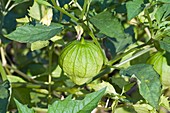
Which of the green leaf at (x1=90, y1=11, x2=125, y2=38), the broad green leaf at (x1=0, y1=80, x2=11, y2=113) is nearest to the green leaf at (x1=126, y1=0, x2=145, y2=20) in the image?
the green leaf at (x1=90, y1=11, x2=125, y2=38)

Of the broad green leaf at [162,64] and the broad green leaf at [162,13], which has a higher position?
the broad green leaf at [162,13]

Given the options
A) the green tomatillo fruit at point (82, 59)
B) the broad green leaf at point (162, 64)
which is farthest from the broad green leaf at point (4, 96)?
the broad green leaf at point (162, 64)

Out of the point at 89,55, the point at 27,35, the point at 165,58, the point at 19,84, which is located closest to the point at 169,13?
the point at 165,58

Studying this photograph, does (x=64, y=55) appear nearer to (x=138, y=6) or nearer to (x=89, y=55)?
(x=89, y=55)

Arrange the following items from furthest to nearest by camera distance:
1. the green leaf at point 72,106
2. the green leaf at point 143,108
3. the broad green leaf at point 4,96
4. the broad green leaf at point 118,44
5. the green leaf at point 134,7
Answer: the broad green leaf at point 118,44, the green leaf at point 143,108, the broad green leaf at point 4,96, the green leaf at point 134,7, the green leaf at point 72,106

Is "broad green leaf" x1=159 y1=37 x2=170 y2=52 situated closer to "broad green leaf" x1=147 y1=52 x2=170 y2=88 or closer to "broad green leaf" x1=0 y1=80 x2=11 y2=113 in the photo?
"broad green leaf" x1=147 y1=52 x2=170 y2=88

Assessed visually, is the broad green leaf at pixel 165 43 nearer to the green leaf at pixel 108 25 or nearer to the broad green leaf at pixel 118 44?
the green leaf at pixel 108 25
